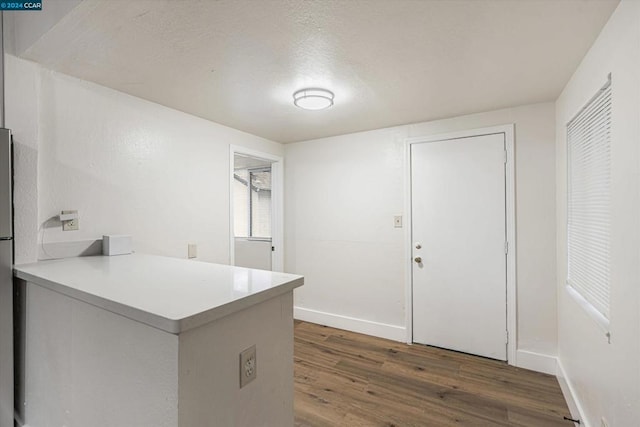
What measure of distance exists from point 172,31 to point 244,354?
154 cm

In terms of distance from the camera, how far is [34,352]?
1496 millimetres

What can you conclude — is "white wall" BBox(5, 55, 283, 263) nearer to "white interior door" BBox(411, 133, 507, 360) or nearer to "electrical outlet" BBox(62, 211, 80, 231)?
"electrical outlet" BBox(62, 211, 80, 231)

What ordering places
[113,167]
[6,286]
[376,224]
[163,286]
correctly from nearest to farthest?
1. [163,286]
2. [6,286]
3. [113,167]
4. [376,224]

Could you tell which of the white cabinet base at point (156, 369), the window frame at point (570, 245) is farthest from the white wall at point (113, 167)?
the window frame at point (570, 245)

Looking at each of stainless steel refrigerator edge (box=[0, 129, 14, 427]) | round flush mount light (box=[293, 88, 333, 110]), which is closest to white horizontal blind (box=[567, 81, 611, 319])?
round flush mount light (box=[293, 88, 333, 110])

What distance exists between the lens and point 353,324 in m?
3.35

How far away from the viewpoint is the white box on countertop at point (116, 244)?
199 centimetres

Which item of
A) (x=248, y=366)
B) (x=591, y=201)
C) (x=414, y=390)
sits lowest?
(x=414, y=390)

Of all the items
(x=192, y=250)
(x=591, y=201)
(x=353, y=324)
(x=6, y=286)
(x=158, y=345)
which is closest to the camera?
(x=158, y=345)

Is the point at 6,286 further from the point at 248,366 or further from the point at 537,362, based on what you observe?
the point at 537,362

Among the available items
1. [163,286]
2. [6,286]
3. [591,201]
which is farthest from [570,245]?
[6,286]

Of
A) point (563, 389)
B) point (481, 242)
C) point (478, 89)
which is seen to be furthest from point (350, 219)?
point (563, 389)

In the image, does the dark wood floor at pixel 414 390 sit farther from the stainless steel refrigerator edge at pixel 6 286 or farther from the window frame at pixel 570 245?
the stainless steel refrigerator edge at pixel 6 286

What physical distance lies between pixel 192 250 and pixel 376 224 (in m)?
1.88
